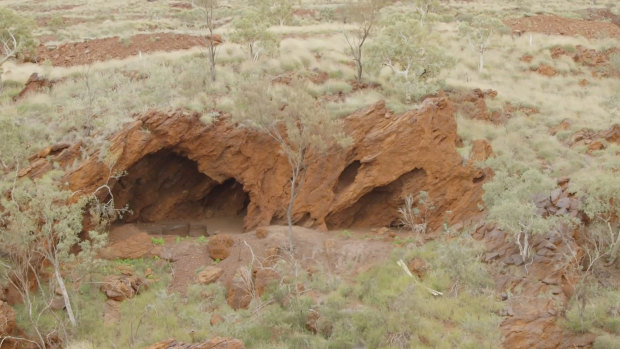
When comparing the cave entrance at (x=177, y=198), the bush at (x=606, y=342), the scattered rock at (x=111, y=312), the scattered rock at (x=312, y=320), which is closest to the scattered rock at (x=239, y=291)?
the scattered rock at (x=312, y=320)

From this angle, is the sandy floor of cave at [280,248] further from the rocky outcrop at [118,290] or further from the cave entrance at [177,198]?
the cave entrance at [177,198]

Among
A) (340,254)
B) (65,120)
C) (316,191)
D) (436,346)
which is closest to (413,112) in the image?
(316,191)

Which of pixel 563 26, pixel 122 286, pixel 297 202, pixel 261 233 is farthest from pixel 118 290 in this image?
pixel 563 26

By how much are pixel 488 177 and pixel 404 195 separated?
245cm

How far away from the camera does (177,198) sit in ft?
52.1

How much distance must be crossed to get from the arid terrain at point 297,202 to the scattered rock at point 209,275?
48 millimetres

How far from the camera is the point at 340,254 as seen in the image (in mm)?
12656

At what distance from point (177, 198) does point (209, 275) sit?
14.7ft

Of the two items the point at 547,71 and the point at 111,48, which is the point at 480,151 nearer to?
the point at 547,71

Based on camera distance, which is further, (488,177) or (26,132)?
(488,177)

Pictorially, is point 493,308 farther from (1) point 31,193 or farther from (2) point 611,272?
(1) point 31,193

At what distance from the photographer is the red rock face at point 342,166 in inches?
556

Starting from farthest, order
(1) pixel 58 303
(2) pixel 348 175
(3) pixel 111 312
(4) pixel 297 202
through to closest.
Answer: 1. (2) pixel 348 175
2. (4) pixel 297 202
3. (3) pixel 111 312
4. (1) pixel 58 303

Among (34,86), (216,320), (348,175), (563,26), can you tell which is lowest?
(216,320)
